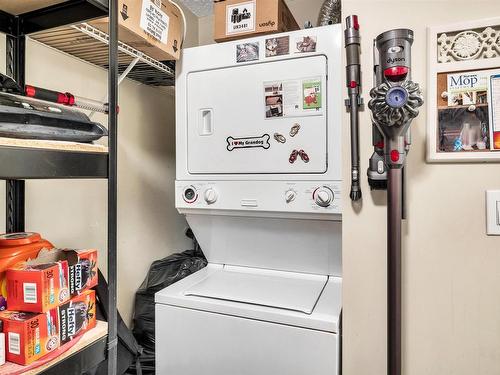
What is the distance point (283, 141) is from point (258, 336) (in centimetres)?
83

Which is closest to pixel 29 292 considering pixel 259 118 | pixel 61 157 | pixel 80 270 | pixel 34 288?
pixel 34 288

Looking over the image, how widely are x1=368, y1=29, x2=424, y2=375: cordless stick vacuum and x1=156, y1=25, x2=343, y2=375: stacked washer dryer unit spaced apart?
268mm

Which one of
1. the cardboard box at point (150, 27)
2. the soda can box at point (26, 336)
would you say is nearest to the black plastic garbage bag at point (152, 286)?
the soda can box at point (26, 336)

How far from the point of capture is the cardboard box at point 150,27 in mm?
1269

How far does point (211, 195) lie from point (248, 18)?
873mm

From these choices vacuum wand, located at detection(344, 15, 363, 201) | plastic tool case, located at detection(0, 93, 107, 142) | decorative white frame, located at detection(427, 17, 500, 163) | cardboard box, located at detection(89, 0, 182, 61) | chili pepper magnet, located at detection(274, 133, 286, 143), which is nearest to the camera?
plastic tool case, located at detection(0, 93, 107, 142)

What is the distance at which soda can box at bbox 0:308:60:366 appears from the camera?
716mm

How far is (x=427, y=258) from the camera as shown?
1.01m

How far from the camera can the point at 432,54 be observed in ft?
3.20

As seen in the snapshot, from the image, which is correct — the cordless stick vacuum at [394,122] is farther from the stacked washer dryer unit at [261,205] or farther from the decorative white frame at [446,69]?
the stacked washer dryer unit at [261,205]

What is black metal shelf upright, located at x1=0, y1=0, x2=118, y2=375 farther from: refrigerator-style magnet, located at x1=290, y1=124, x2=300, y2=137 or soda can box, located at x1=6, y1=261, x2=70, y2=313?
refrigerator-style magnet, located at x1=290, y1=124, x2=300, y2=137

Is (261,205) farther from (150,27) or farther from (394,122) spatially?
(150,27)

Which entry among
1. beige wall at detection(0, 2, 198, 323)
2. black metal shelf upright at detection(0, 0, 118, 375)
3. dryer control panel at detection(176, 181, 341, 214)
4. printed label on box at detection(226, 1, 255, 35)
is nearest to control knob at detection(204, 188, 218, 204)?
dryer control panel at detection(176, 181, 341, 214)

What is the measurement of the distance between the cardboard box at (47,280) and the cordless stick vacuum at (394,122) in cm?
87
